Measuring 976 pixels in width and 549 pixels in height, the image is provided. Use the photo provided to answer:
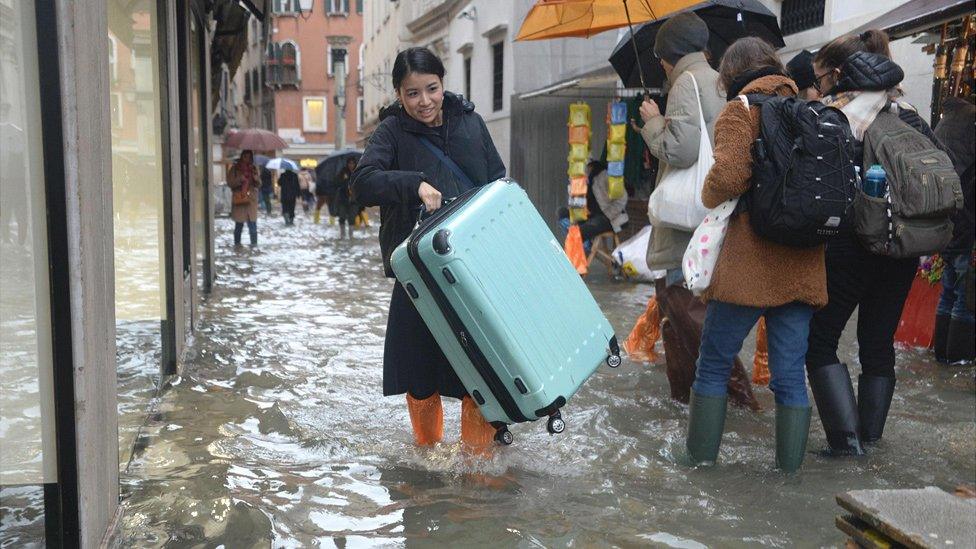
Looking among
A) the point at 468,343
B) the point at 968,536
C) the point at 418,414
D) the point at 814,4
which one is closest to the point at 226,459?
the point at 418,414

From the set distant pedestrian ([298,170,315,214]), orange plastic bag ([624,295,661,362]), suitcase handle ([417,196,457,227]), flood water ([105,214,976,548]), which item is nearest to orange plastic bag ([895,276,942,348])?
flood water ([105,214,976,548])

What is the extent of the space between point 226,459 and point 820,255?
264 centimetres

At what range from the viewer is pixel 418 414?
13.0 ft

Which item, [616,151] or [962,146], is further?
[616,151]

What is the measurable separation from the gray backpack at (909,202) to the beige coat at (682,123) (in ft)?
2.52

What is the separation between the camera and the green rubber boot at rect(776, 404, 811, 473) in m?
3.82

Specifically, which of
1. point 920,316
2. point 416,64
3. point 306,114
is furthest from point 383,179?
point 306,114

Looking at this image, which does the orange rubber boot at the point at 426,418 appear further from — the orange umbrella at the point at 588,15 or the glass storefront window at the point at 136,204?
the orange umbrella at the point at 588,15

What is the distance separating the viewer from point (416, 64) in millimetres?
3627

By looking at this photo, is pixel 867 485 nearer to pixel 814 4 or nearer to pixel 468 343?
pixel 468 343

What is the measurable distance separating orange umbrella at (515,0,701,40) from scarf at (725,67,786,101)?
2.50 metres

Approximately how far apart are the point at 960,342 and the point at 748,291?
321 centimetres

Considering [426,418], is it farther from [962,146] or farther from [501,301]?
[962,146]

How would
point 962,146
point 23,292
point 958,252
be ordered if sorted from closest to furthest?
point 23,292 < point 962,146 < point 958,252
